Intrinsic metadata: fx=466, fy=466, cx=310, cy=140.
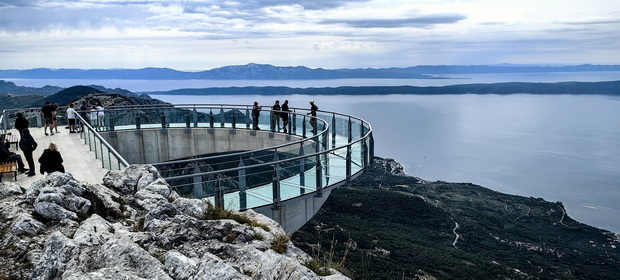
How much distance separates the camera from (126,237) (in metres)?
5.62

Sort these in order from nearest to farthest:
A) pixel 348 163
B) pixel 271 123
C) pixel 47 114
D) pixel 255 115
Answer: pixel 348 163, pixel 47 114, pixel 271 123, pixel 255 115

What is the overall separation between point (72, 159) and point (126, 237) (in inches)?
380

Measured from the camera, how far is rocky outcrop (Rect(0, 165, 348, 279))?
A: 4934mm

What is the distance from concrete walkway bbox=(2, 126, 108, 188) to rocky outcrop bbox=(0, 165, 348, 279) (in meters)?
1.77

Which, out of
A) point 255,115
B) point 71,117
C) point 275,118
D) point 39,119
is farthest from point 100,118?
point 275,118

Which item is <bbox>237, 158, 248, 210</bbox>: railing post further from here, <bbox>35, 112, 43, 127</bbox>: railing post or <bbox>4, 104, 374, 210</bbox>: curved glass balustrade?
<bbox>35, 112, 43, 127</bbox>: railing post

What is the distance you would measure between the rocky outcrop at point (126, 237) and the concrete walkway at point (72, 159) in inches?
69.8

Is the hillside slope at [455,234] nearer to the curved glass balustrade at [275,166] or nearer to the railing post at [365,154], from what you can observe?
the curved glass balustrade at [275,166]

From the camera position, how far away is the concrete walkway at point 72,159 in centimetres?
1153

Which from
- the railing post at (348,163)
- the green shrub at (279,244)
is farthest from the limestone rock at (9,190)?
the railing post at (348,163)

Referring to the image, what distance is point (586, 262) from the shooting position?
95562 millimetres

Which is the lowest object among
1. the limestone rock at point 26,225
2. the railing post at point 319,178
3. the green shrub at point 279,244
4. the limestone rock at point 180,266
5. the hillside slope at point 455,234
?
the hillside slope at point 455,234

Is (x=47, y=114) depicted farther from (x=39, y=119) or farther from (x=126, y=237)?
(x=126, y=237)

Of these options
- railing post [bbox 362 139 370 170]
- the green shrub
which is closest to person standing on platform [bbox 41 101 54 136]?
railing post [bbox 362 139 370 170]
